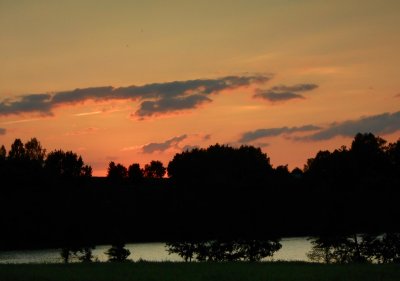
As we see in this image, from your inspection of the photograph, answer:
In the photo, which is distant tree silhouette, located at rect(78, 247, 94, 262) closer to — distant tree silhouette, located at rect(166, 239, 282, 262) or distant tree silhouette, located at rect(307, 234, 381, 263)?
distant tree silhouette, located at rect(166, 239, 282, 262)

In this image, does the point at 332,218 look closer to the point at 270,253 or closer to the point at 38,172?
the point at 270,253

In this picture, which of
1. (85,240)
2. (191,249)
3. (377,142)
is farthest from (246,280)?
(377,142)

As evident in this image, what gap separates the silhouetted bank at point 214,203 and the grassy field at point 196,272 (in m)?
23.5

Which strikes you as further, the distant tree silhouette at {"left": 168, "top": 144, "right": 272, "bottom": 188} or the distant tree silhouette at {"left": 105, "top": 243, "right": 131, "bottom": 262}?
the distant tree silhouette at {"left": 168, "top": 144, "right": 272, "bottom": 188}

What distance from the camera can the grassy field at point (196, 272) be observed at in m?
38.8

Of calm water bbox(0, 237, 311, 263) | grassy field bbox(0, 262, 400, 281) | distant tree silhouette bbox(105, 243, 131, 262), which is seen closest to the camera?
grassy field bbox(0, 262, 400, 281)

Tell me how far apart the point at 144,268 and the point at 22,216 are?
64.3 metres

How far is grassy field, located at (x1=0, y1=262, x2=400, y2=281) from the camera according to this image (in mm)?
38844

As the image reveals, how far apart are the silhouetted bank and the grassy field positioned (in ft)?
77.1

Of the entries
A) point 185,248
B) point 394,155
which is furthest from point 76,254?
point 394,155

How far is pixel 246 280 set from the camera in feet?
125

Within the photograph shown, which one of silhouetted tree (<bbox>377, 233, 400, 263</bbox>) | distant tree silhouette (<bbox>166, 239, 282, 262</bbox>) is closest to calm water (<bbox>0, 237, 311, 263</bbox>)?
distant tree silhouette (<bbox>166, 239, 282, 262</bbox>)

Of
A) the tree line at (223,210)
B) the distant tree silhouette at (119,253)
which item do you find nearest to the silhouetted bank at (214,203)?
the tree line at (223,210)

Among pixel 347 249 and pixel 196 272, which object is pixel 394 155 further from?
pixel 196 272
